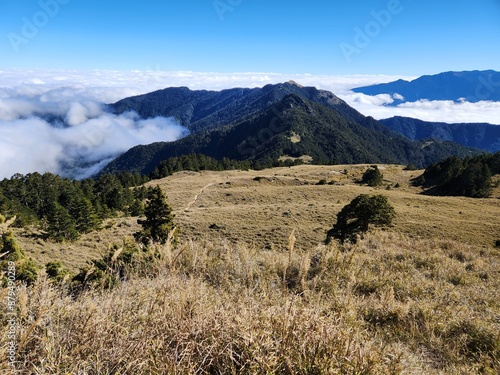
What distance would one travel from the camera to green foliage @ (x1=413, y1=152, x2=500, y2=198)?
60.5m

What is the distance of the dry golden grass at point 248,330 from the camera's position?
2600 millimetres

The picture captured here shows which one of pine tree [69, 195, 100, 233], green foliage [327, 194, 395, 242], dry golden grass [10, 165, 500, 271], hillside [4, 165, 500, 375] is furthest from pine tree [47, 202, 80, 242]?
hillside [4, 165, 500, 375]

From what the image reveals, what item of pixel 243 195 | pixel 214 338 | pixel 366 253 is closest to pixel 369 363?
pixel 214 338

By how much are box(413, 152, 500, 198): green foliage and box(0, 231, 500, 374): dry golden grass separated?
68998 millimetres

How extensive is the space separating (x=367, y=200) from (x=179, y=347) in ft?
85.2

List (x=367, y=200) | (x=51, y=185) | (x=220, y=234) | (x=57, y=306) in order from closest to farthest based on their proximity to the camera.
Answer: (x=57, y=306)
(x=367, y=200)
(x=220, y=234)
(x=51, y=185)

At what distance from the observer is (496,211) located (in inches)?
1731

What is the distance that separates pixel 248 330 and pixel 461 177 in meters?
77.5

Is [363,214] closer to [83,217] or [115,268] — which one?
[115,268]

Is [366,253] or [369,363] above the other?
[369,363]

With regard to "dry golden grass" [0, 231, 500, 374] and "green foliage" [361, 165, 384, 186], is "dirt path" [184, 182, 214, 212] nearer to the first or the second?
"green foliage" [361, 165, 384, 186]

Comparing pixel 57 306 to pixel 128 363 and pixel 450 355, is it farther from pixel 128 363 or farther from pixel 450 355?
pixel 450 355

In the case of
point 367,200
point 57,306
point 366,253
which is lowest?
point 367,200

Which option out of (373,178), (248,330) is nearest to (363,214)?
(248,330)
